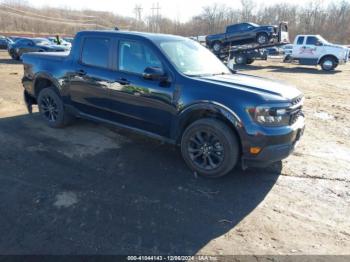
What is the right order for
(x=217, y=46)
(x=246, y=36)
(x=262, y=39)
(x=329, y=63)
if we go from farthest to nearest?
(x=217, y=46) < (x=246, y=36) < (x=262, y=39) < (x=329, y=63)

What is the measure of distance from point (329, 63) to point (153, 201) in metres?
19.7

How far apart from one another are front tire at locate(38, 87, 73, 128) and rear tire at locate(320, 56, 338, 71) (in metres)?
18.5

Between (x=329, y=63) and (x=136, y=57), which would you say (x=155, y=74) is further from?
(x=329, y=63)

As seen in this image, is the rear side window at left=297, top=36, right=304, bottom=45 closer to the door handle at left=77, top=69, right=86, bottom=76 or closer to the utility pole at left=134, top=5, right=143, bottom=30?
the door handle at left=77, top=69, right=86, bottom=76

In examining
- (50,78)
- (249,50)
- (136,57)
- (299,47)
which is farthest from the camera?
(249,50)

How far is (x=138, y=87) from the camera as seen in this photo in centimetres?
442

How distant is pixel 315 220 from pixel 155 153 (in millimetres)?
2510

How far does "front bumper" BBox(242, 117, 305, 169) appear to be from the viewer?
3646mm

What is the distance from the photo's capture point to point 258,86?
4.00 meters

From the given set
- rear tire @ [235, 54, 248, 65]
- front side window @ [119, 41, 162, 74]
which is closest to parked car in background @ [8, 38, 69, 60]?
rear tire @ [235, 54, 248, 65]

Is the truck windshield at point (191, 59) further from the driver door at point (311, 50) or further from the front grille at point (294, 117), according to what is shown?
the driver door at point (311, 50)

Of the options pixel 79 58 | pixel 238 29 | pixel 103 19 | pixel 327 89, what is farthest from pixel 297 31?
pixel 103 19

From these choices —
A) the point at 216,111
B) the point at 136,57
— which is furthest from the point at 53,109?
the point at 216,111

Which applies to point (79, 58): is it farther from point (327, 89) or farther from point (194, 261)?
point (327, 89)
